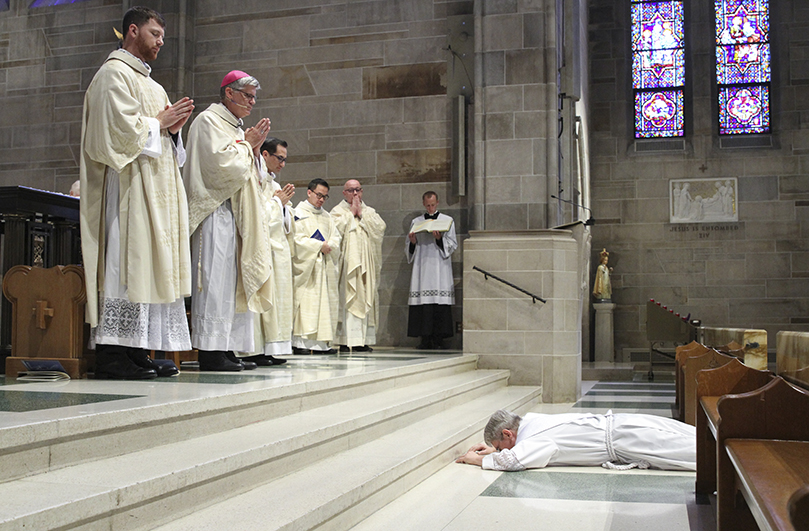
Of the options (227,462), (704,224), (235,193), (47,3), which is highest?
(47,3)

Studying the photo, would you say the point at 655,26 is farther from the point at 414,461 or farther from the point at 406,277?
the point at 414,461

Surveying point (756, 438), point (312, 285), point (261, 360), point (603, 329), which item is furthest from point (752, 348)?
point (603, 329)

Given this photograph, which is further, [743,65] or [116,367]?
[743,65]

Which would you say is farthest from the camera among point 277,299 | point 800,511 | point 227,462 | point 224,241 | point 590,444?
point 277,299

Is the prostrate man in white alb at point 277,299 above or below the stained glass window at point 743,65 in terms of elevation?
below

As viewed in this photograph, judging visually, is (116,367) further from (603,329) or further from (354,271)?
(603,329)

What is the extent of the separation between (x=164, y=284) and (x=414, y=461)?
1541mm

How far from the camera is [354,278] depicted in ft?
29.5

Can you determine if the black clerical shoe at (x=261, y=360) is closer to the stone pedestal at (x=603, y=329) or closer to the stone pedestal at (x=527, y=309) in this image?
the stone pedestal at (x=527, y=309)

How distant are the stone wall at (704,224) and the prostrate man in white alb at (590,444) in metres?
10.7

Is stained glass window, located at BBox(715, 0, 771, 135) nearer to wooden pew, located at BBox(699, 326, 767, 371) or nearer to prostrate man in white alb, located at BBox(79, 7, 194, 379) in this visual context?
wooden pew, located at BBox(699, 326, 767, 371)

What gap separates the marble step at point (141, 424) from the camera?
2.37 meters

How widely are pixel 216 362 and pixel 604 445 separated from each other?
7.68 ft

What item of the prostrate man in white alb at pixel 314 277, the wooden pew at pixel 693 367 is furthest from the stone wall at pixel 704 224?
the wooden pew at pixel 693 367
